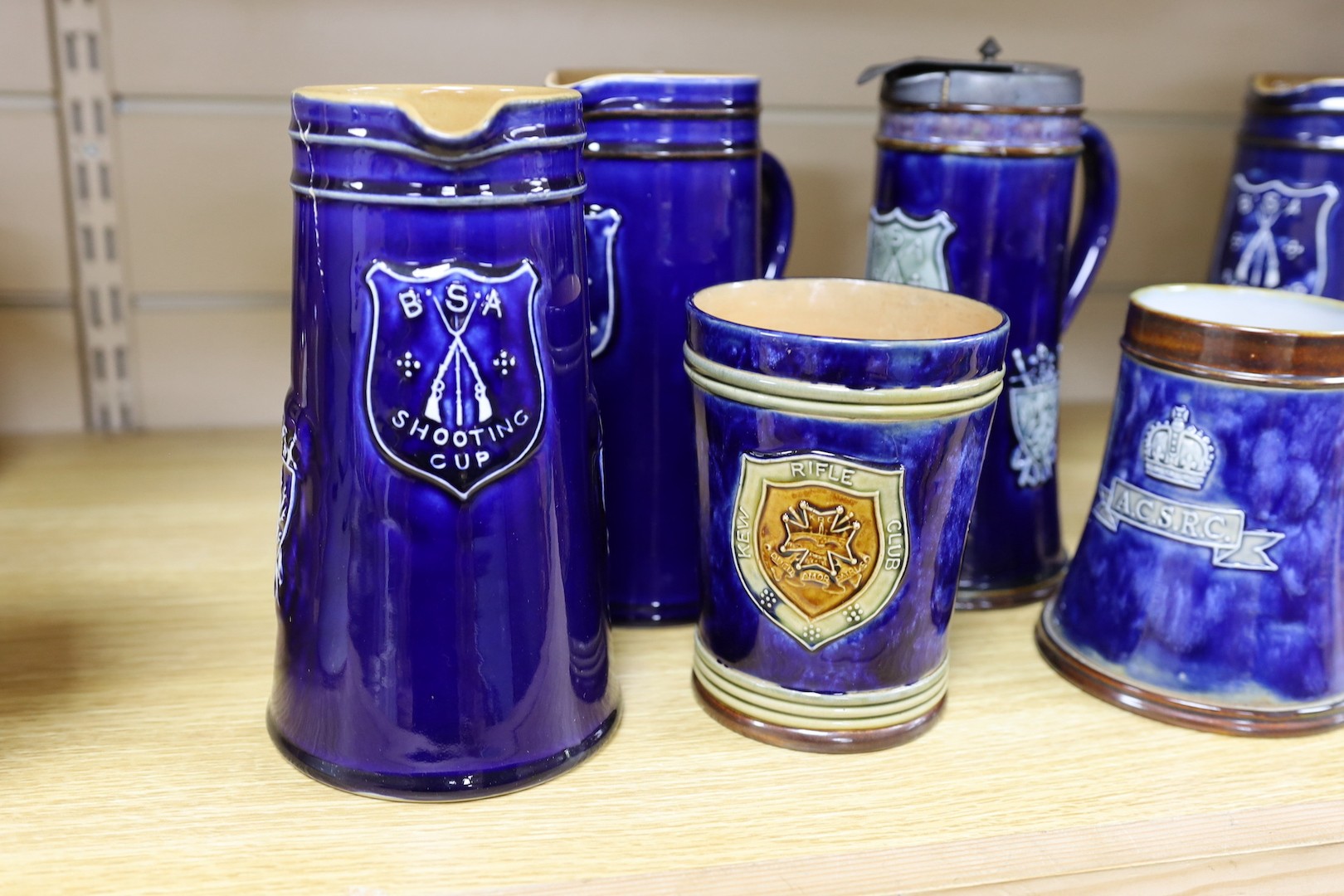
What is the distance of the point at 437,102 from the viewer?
434 millimetres

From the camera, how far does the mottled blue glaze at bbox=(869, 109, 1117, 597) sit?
641 mm

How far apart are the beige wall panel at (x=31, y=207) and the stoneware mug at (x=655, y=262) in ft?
1.45

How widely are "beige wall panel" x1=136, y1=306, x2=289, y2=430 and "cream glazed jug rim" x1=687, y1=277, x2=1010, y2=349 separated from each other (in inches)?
18.8

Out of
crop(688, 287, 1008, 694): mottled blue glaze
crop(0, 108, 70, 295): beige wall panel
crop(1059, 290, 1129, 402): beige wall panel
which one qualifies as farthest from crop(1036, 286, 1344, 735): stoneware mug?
crop(0, 108, 70, 295): beige wall panel

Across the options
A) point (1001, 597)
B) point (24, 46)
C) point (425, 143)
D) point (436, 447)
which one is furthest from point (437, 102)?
point (24, 46)

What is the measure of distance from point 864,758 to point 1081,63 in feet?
2.19

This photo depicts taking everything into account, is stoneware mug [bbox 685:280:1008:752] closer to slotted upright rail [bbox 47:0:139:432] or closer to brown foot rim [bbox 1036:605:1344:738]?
brown foot rim [bbox 1036:605:1344:738]

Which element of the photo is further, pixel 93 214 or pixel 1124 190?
pixel 1124 190

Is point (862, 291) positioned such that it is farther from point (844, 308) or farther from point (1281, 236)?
point (1281, 236)

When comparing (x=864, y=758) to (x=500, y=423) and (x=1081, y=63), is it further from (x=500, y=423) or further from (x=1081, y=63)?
(x=1081, y=63)

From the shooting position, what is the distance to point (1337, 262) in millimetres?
804

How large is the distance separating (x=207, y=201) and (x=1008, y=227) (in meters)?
0.59

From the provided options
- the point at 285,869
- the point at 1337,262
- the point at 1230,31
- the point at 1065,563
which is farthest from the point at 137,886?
the point at 1230,31

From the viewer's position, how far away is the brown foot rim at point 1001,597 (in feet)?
2.30
